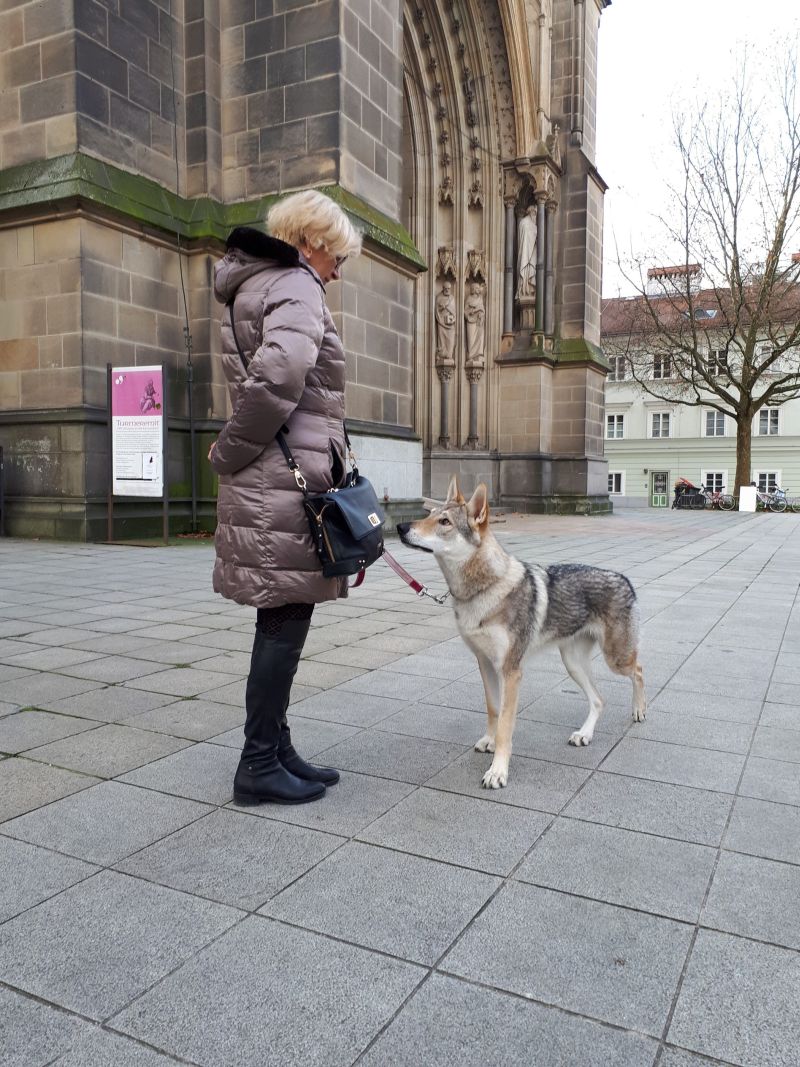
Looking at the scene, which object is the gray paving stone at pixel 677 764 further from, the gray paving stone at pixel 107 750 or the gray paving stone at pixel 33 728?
the gray paving stone at pixel 33 728

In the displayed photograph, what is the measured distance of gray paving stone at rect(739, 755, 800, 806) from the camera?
3.16 meters

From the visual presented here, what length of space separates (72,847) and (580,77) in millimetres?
24145

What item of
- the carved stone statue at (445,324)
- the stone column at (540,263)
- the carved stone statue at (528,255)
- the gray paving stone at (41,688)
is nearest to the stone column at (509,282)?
the carved stone statue at (528,255)

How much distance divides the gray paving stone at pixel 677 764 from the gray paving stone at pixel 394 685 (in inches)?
44.3

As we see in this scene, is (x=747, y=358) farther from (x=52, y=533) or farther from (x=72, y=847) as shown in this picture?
(x=72, y=847)

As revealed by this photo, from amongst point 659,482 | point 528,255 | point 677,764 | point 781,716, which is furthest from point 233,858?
point 659,482

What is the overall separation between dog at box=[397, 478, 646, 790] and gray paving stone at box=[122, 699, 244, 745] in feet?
4.00

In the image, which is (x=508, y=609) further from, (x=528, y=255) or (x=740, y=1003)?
(x=528, y=255)

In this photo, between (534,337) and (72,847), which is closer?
(72,847)

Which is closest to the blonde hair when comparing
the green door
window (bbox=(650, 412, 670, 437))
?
the green door

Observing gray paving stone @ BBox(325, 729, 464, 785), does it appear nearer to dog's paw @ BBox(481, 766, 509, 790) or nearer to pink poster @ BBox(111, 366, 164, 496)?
dog's paw @ BBox(481, 766, 509, 790)

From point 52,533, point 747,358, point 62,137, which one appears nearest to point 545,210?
point 747,358

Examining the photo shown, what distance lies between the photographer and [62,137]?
1112 cm

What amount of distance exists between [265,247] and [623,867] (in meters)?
2.33
